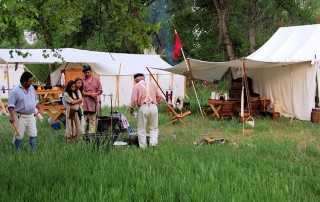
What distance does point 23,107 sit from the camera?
621 centimetres

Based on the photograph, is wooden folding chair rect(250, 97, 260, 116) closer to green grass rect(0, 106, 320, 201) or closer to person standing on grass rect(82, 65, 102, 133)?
green grass rect(0, 106, 320, 201)

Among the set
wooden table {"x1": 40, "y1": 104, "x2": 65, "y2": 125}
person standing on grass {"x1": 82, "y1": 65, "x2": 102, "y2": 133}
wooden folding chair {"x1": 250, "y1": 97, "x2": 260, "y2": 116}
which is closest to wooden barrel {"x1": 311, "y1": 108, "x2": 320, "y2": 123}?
wooden folding chair {"x1": 250, "y1": 97, "x2": 260, "y2": 116}

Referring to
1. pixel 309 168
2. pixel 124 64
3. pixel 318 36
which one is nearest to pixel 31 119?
pixel 309 168

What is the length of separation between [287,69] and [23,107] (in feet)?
29.8

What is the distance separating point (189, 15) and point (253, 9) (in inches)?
128

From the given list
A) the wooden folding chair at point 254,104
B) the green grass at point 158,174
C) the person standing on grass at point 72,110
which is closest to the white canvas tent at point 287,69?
the wooden folding chair at point 254,104

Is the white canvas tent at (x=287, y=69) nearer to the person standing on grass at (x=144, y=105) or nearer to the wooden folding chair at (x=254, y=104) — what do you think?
the wooden folding chair at (x=254, y=104)

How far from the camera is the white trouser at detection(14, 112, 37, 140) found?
6277 mm

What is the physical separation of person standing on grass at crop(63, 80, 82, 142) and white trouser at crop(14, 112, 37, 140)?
43.2 inches

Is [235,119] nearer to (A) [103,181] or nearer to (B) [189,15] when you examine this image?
(A) [103,181]

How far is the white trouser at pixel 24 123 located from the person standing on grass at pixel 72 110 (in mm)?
1097

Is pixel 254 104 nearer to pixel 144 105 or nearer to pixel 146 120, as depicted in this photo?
pixel 146 120

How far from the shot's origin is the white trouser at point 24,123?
6277 millimetres

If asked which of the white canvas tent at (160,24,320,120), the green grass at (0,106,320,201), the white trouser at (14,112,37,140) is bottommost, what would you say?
the green grass at (0,106,320,201)
